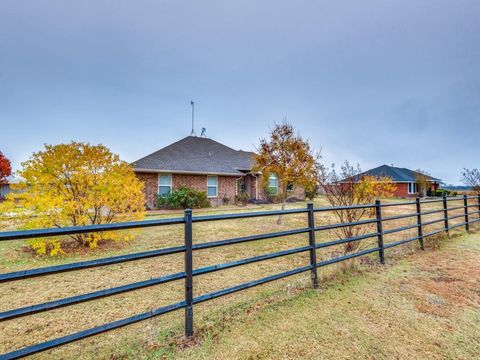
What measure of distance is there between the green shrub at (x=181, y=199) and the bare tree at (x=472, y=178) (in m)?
17.8

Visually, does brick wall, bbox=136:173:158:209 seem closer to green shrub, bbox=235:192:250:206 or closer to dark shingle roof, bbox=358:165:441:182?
green shrub, bbox=235:192:250:206

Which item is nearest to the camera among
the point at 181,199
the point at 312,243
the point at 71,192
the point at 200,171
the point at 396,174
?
the point at 312,243

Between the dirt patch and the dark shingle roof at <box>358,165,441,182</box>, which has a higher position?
the dark shingle roof at <box>358,165,441,182</box>

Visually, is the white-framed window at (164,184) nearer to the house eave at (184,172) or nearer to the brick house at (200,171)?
the brick house at (200,171)

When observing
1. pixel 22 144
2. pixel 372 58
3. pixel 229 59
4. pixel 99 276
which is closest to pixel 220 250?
pixel 99 276

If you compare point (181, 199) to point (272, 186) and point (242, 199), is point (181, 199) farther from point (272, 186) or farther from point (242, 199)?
point (272, 186)

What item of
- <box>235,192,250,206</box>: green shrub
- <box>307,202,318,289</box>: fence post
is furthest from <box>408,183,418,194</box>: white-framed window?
<box>307,202,318,289</box>: fence post

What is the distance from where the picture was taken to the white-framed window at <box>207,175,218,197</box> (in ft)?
53.5

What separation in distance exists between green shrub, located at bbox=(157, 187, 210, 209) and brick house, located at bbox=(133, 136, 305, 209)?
0.65 m

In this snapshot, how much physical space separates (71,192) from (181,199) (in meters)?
8.13

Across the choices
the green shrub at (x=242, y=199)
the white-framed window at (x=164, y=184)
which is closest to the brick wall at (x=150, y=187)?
the white-framed window at (x=164, y=184)

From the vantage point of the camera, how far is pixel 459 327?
242 cm

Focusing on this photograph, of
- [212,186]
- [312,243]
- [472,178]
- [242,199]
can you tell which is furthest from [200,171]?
[472,178]

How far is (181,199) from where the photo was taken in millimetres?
13750
